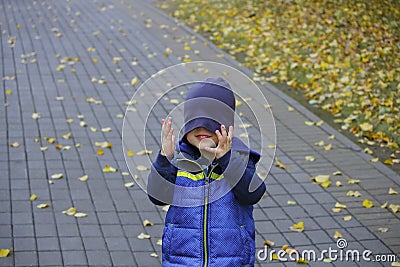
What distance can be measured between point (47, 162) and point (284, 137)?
9.27 feet

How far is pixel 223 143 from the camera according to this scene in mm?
3232

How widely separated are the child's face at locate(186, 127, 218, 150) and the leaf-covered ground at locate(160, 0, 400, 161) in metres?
4.59

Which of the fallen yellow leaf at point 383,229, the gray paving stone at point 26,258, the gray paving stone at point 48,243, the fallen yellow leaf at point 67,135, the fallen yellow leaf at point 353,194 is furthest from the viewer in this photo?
the fallen yellow leaf at point 67,135

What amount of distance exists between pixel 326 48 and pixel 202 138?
9596 millimetres

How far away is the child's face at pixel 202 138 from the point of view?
3332 millimetres

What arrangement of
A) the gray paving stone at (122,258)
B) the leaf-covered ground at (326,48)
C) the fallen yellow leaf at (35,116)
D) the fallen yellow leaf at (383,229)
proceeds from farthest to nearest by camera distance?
the leaf-covered ground at (326,48) < the fallen yellow leaf at (35,116) < the fallen yellow leaf at (383,229) < the gray paving stone at (122,258)

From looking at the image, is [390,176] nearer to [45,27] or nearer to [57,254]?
[57,254]

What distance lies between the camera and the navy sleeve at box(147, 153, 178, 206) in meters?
3.41

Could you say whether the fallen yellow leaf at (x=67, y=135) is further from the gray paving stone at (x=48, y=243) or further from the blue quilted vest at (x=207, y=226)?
the blue quilted vest at (x=207, y=226)

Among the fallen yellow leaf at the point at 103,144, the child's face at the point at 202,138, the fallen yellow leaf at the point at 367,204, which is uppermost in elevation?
Answer: the child's face at the point at 202,138

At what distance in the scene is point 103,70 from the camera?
11383 mm

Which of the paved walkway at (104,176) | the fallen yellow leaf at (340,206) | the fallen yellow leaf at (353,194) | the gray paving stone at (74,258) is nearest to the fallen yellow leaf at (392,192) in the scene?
the paved walkway at (104,176)

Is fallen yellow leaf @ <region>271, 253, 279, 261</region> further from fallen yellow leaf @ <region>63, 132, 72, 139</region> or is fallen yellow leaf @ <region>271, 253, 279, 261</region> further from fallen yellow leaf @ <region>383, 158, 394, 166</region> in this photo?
fallen yellow leaf @ <region>63, 132, 72, 139</region>

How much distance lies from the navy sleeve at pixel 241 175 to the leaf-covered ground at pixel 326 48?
4.44 meters
